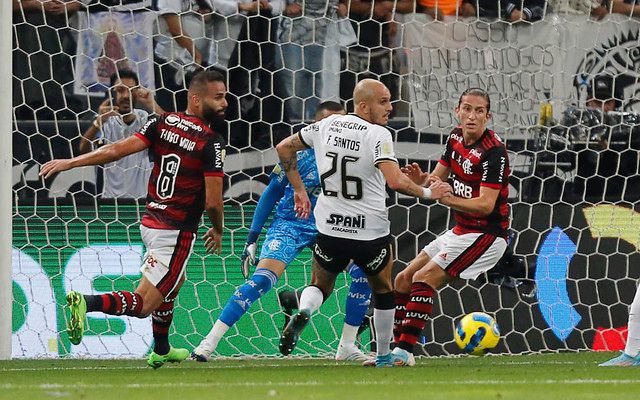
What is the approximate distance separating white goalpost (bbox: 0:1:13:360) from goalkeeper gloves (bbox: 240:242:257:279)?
5.45 feet

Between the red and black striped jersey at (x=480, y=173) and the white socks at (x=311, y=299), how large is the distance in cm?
115

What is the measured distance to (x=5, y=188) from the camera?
29.5 ft

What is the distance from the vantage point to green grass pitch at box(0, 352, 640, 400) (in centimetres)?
588

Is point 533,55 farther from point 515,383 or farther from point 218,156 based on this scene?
point 515,383

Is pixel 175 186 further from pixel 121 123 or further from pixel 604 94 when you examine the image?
pixel 604 94

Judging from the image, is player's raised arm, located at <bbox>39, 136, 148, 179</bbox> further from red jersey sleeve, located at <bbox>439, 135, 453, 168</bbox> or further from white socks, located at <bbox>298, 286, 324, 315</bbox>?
red jersey sleeve, located at <bbox>439, 135, 453, 168</bbox>

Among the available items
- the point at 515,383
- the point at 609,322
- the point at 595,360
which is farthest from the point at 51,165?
the point at 609,322

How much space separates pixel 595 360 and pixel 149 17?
4370 millimetres

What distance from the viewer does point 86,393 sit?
239 inches

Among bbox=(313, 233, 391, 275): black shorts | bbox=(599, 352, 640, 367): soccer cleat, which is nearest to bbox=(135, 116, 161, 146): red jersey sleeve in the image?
bbox=(313, 233, 391, 275): black shorts

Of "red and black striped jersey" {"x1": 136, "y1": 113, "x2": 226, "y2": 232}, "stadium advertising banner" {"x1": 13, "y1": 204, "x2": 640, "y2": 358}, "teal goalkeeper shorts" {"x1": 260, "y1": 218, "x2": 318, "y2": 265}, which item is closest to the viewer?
"red and black striped jersey" {"x1": 136, "y1": 113, "x2": 226, "y2": 232}

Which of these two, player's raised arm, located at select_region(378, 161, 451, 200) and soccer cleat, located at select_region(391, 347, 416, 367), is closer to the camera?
player's raised arm, located at select_region(378, 161, 451, 200)

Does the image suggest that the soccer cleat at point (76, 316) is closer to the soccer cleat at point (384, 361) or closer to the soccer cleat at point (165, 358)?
the soccer cleat at point (165, 358)

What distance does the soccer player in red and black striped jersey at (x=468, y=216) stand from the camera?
321 inches
